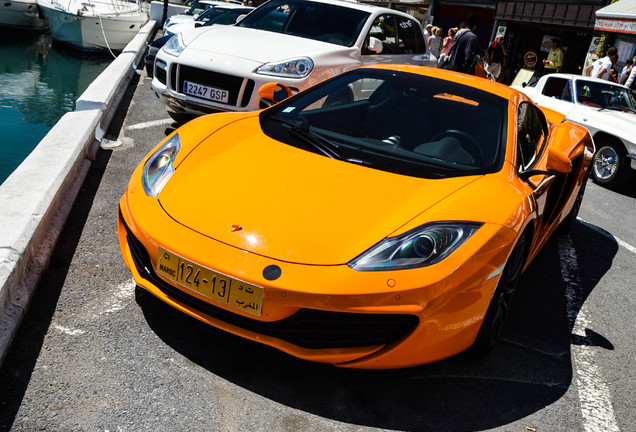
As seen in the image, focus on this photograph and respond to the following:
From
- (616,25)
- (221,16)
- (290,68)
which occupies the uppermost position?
(616,25)

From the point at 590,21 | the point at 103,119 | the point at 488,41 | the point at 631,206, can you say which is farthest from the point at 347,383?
the point at 488,41

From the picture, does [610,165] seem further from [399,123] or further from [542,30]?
[542,30]

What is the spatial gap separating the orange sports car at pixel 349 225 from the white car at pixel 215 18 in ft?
27.2

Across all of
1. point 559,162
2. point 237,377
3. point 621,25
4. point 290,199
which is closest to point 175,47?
point 290,199

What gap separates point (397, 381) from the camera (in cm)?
279

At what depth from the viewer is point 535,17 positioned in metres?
19.7

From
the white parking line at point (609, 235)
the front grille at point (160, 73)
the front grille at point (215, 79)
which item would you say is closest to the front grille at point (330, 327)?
the front grille at point (215, 79)

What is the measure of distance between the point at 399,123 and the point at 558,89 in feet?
21.7

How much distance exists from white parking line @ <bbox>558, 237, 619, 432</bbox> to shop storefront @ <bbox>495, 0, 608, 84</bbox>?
15815 mm

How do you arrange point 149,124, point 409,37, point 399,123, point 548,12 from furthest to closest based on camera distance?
1. point 548,12
2. point 409,37
3. point 149,124
4. point 399,123

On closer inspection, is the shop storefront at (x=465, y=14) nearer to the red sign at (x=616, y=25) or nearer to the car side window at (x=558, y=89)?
the red sign at (x=616, y=25)

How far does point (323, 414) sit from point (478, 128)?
5.93 feet

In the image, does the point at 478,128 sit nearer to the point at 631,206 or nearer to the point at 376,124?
the point at 376,124

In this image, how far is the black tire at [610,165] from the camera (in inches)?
302
